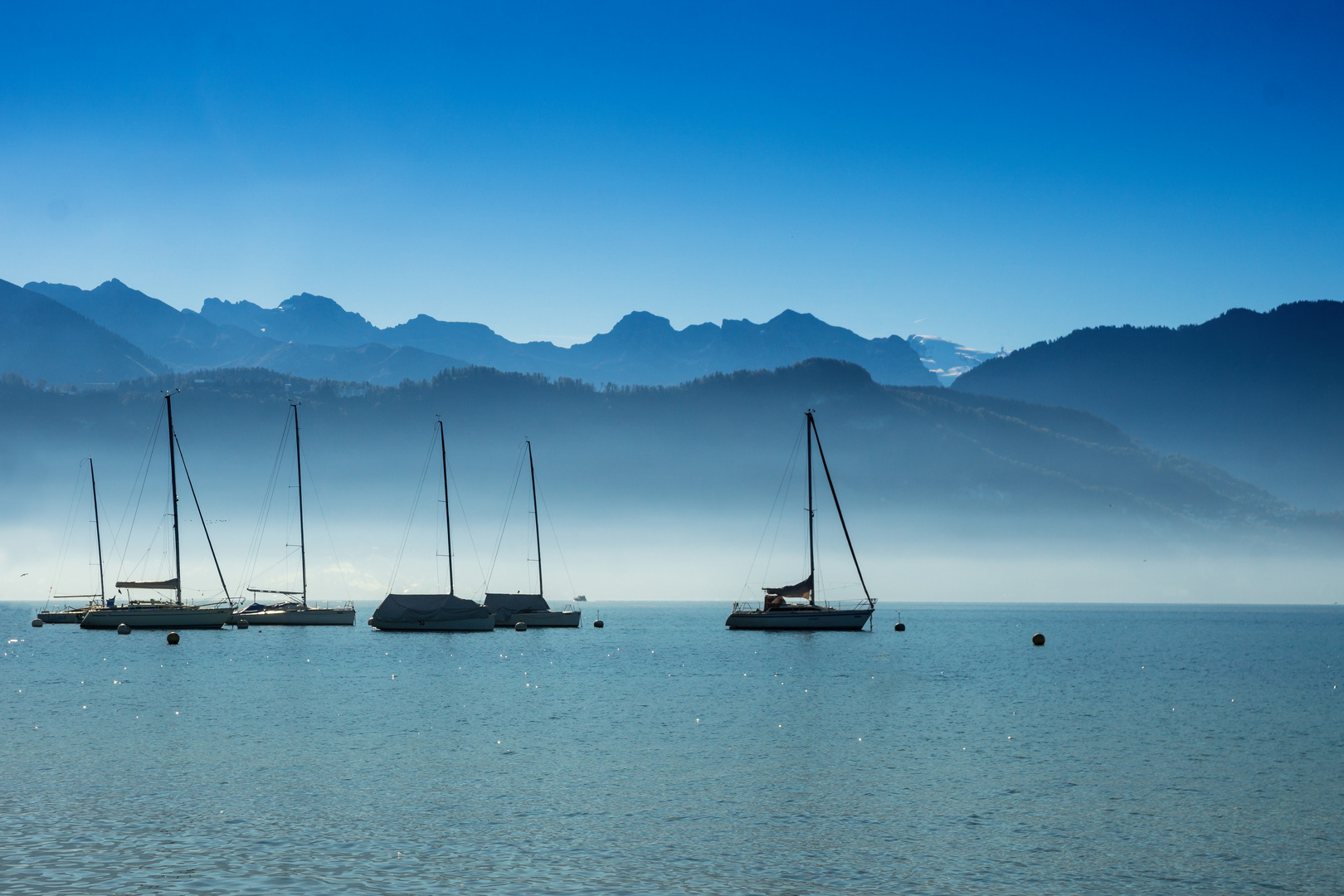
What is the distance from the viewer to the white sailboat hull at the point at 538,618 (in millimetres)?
158000

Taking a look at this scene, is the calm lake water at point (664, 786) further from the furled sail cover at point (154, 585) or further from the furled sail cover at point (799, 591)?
the furled sail cover at point (154, 585)

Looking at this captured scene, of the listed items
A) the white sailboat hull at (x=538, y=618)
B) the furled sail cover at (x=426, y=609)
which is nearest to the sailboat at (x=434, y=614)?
the furled sail cover at (x=426, y=609)

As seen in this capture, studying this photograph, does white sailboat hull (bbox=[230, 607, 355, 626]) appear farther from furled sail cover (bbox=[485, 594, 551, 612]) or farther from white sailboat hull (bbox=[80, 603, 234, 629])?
furled sail cover (bbox=[485, 594, 551, 612])

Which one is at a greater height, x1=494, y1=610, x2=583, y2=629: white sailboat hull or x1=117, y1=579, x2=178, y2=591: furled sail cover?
x1=117, y1=579, x2=178, y2=591: furled sail cover

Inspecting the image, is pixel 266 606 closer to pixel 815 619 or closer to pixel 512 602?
pixel 512 602

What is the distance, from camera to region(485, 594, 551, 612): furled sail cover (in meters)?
158

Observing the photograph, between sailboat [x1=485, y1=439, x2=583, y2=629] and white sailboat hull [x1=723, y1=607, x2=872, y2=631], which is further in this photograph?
sailboat [x1=485, y1=439, x2=583, y2=629]

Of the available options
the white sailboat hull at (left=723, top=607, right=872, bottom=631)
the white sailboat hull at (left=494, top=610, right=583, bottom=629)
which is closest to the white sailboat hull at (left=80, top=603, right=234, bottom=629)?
the white sailboat hull at (left=494, top=610, right=583, bottom=629)

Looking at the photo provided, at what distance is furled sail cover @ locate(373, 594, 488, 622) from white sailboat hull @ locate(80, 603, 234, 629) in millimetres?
24839

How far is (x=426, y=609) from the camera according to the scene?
141375 mm

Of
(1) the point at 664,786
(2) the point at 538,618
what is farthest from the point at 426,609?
(1) the point at 664,786

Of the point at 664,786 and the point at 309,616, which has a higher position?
the point at 309,616

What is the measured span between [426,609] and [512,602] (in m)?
20.5

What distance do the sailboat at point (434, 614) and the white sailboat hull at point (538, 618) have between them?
14358 millimetres
